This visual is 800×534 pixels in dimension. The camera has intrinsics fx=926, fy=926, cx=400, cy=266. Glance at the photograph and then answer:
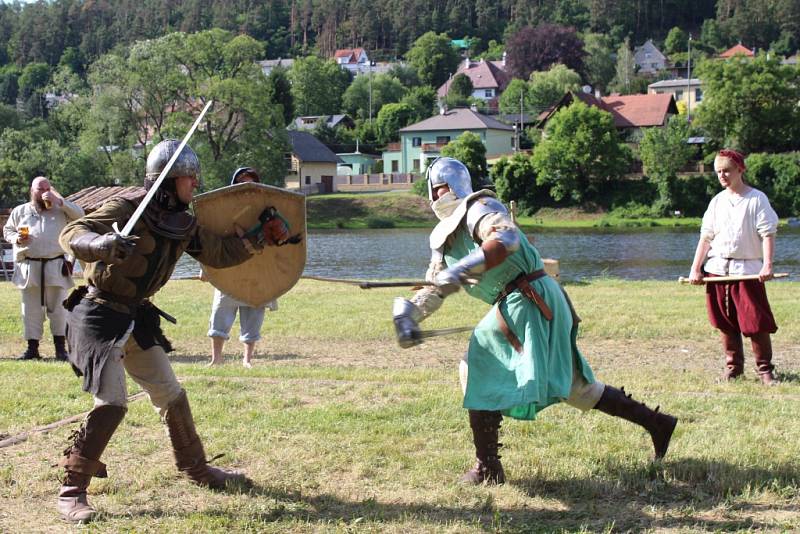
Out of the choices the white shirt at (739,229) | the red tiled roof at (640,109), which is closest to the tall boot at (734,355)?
the white shirt at (739,229)

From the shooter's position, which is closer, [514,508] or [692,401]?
[514,508]

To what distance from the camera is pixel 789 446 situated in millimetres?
5758

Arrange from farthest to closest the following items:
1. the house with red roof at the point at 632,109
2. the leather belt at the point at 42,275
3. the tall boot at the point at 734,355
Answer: the house with red roof at the point at 632,109
the leather belt at the point at 42,275
the tall boot at the point at 734,355

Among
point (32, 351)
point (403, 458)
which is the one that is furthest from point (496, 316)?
point (32, 351)

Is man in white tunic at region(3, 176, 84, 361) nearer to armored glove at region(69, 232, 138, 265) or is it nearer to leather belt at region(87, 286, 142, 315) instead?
leather belt at region(87, 286, 142, 315)

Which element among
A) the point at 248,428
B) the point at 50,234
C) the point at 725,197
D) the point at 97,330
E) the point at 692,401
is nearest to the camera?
the point at 97,330

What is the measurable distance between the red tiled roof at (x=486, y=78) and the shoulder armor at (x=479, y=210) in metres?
137

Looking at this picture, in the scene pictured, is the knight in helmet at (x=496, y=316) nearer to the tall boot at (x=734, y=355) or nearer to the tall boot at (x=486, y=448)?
the tall boot at (x=486, y=448)

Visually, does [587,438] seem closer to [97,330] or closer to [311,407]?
[311,407]

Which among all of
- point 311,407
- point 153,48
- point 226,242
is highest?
point 153,48

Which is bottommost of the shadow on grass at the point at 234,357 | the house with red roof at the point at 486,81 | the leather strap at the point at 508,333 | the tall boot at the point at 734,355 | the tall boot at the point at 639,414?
the shadow on grass at the point at 234,357

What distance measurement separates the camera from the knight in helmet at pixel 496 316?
4.75 m

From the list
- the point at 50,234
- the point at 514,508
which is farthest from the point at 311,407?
the point at 50,234

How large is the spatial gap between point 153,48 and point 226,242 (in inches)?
1936
